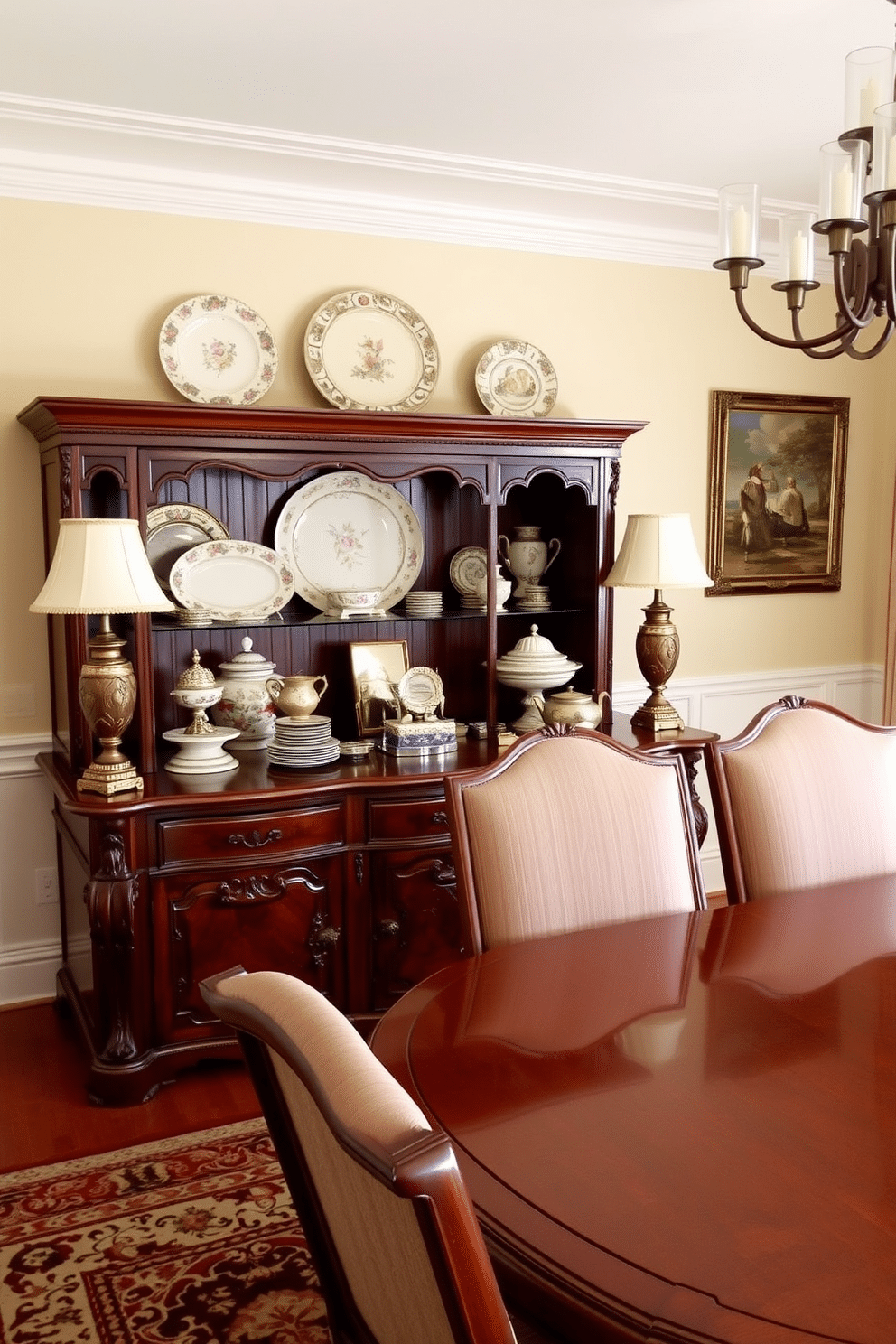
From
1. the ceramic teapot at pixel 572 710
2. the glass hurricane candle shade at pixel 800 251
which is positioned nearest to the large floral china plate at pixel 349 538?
the ceramic teapot at pixel 572 710

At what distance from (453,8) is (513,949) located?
6.41ft

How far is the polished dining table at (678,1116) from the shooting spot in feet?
3.32

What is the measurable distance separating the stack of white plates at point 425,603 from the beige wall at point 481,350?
660 millimetres

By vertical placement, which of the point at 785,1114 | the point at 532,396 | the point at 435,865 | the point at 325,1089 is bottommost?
the point at 435,865

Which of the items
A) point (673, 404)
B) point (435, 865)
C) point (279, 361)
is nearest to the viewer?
point (435, 865)

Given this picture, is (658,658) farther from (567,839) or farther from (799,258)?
(799,258)

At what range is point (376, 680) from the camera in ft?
11.2

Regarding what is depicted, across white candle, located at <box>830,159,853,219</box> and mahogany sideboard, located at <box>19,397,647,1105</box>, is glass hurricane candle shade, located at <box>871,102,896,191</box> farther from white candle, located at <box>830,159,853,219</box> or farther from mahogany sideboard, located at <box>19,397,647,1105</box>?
mahogany sideboard, located at <box>19,397,647,1105</box>

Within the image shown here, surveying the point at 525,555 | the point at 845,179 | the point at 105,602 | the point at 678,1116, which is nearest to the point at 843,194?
the point at 845,179

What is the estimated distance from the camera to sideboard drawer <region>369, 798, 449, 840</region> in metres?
3.02

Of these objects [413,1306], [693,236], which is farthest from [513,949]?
[693,236]

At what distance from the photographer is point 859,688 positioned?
Result: 4613 millimetres

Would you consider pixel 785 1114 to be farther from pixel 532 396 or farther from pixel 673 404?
pixel 673 404

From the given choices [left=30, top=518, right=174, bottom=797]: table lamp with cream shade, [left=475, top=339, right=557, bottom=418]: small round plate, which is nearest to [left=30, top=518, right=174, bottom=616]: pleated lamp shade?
[left=30, top=518, right=174, bottom=797]: table lamp with cream shade
